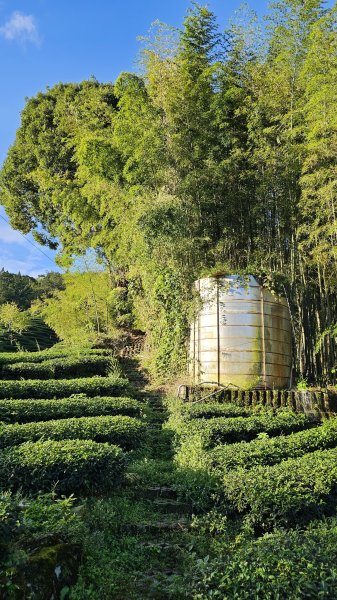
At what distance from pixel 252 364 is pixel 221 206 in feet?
14.0

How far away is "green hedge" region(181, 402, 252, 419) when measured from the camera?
8.90m

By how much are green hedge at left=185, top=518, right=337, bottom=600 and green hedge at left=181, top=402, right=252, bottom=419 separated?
5.07 m

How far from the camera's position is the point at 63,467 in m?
5.16

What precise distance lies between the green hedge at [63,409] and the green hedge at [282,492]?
3.65 metres

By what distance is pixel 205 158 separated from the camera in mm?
12203

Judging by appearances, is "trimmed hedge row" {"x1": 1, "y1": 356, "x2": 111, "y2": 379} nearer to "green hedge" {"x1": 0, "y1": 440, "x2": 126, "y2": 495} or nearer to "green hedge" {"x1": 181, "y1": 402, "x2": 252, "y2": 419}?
"green hedge" {"x1": 181, "y1": 402, "x2": 252, "y2": 419}

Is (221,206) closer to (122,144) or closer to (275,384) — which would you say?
(122,144)

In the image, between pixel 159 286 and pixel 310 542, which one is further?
pixel 159 286

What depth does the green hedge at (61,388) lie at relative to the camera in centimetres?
988

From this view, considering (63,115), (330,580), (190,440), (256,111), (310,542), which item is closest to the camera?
(330,580)

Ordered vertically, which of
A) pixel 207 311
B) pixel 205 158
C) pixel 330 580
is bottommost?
pixel 330 580

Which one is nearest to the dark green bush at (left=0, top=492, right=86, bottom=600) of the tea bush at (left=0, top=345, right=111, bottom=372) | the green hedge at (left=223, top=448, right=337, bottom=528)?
the green hedge at (left=223, top=448, right=337, bottom=528)

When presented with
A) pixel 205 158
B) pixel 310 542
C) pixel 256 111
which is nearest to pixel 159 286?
pixel 205 158

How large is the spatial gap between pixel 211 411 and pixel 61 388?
10.7 ft
